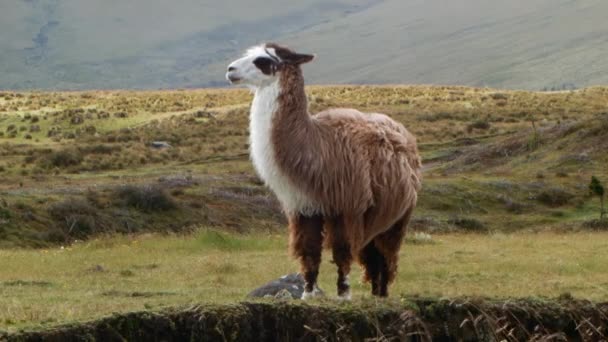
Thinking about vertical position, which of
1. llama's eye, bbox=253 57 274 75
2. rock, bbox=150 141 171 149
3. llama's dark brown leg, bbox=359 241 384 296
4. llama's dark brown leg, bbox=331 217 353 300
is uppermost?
llama's eye, bbox=253 57 274 75

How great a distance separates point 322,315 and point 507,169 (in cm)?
3513

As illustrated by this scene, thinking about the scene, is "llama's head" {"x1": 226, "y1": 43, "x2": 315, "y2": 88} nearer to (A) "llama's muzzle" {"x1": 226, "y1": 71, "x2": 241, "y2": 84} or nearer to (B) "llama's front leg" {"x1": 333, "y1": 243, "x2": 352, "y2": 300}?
(A) "llama's muzzle" {"x1": 226, "y1": 71, "x2": 241, "y2": 84}

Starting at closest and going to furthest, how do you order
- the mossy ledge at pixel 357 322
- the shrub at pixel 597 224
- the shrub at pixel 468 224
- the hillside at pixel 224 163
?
the mossy ledge at pixel 357 322 → the hillside at pixel 224 163 → the shrub at pixel 597 224 → the shrub at pixel 468 224

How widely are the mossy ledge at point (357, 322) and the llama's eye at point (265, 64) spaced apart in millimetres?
3488

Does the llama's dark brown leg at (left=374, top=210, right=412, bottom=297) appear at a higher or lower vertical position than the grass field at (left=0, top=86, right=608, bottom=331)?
higher

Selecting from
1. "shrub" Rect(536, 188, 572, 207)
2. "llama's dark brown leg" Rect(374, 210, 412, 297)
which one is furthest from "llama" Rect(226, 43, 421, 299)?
"shrub" Rect(536, 188, 572, 207)

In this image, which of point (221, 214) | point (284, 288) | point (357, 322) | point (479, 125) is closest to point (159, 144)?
point (479, 125)

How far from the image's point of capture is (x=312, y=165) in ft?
35.1

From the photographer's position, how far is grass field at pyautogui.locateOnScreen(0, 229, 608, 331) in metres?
14.3

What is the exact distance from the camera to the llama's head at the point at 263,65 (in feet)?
35.7

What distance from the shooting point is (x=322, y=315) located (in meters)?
7.73

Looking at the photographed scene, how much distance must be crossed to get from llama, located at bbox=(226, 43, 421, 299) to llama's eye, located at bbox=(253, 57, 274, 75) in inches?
Answer: 0.4

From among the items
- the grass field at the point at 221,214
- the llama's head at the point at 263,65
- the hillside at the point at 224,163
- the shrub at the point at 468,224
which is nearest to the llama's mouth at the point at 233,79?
the llama's head at the point at 263,65

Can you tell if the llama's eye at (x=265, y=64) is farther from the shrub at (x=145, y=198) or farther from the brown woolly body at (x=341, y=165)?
the shrub at (x=145, y=198)
